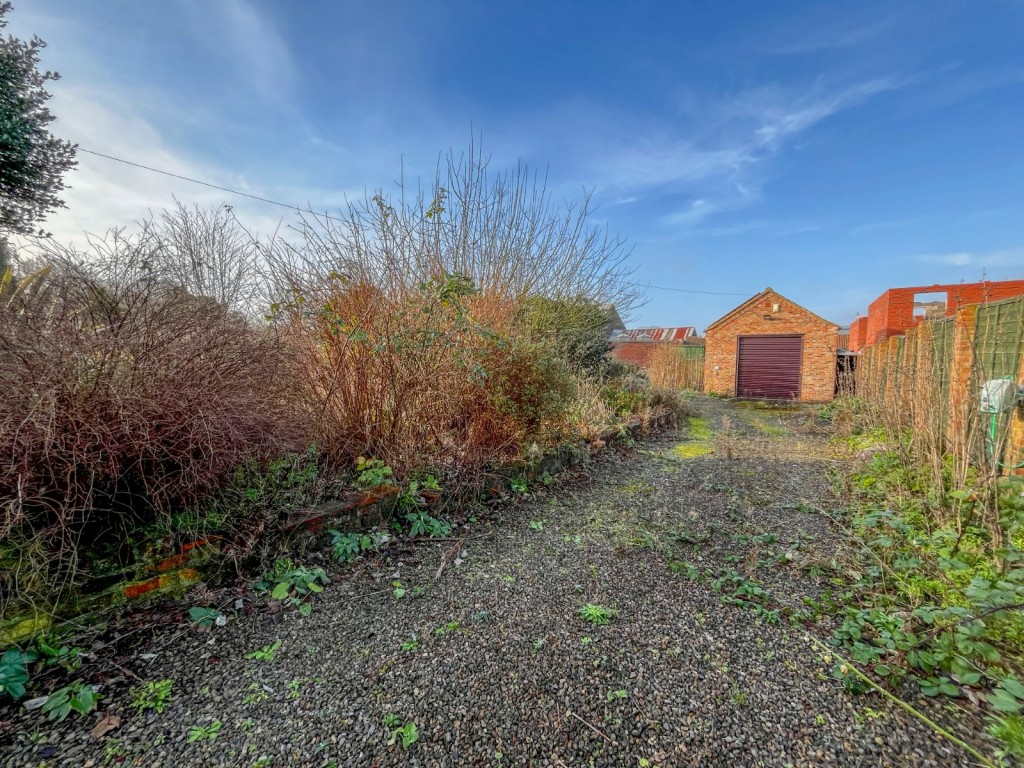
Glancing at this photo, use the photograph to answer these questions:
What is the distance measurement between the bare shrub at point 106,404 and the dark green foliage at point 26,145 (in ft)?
19.9

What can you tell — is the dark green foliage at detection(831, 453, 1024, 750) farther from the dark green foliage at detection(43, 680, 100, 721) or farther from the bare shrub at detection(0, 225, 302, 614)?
the bare shrub at detection(0, 225, 302, 614)

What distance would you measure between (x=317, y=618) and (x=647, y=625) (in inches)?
66.0

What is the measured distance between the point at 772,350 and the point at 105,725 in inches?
680

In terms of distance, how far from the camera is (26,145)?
601 cm

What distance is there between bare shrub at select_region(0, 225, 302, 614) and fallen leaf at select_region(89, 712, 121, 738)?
26.9 inches

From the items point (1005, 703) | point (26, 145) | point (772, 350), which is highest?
point (26, 145)

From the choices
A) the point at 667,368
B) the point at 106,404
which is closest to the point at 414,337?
the point at 106,404

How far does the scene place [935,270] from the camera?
10359 mm

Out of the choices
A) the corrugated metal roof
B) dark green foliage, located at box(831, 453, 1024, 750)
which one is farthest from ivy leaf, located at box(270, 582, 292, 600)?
the corrugated metal roof

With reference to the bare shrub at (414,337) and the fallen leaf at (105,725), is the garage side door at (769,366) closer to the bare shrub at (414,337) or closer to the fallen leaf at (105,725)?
the bare shrub at (414,337)

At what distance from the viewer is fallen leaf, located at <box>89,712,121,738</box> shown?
1352 millimetres

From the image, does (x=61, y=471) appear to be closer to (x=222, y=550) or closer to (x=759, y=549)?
(x=222, y=550)

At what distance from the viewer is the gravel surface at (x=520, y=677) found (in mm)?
1315

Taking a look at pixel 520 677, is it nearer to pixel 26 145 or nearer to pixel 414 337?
pixel 414 337
